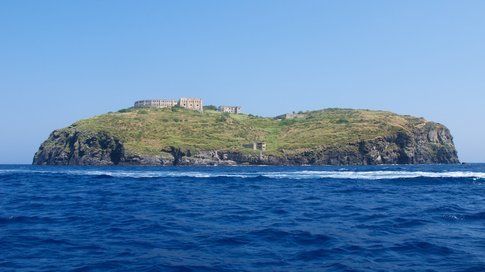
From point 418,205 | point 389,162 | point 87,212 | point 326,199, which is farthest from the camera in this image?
point 389,162

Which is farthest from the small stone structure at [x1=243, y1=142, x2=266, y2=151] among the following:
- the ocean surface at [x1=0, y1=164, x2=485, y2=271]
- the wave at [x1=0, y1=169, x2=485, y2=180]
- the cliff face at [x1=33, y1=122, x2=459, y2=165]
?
the ocean surface at [x1=0, y1=164, x2=485, y2=271]

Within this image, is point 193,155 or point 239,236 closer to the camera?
point 239,236

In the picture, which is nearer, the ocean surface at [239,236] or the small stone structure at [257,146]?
the ocean surface at [239,236]

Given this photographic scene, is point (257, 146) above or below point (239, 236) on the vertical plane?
above

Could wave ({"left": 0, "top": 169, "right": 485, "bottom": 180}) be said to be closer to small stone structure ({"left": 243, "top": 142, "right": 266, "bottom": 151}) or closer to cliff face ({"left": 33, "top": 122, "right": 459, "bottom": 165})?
cliff face ({"left": 33, "top": 122, "right": 459, "bottom": 165})

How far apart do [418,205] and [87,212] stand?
2120 cm

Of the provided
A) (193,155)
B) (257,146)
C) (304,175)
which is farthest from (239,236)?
(257,146)

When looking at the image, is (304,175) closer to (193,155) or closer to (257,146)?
(193,155)

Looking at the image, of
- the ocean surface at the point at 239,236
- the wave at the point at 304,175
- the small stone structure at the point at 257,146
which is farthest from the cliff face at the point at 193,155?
the ocean surface at the point at 239,236

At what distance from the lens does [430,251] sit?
16953 mm

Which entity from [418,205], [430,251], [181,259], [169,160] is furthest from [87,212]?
[169,160]

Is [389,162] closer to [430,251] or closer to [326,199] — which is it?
[326,199]

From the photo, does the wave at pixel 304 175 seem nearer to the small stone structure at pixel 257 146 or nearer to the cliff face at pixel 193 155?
the cliff face at pixel 193 155

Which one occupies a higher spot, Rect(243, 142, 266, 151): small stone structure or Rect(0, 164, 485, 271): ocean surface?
Rect(243, 142, 266, 151): small stone structure
